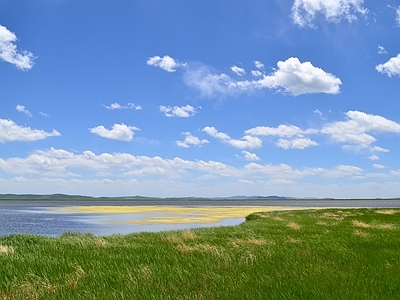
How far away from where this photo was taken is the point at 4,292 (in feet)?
29.3

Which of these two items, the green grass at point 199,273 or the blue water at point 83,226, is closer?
the green grass at point 199,273

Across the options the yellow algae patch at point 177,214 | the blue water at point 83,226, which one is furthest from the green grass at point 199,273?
the yellow algae patch at point 177,214

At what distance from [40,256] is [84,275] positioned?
4301 mm

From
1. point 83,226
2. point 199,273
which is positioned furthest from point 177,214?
point 199,273

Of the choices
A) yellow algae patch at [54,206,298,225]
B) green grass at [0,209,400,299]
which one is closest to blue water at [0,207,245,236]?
yellow algae patch at [54,206,298,225]

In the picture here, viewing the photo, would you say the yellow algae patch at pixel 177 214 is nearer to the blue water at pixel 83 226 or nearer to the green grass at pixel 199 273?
the blue water at pixel 83 226

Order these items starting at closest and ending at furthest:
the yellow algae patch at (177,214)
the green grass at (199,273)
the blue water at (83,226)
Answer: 1. the green grass at (199,273)
2. the blue water at (83,226)
3. the yellow algae patch at (177,214)

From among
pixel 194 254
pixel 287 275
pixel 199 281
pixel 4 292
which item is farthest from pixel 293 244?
pixel 4 292

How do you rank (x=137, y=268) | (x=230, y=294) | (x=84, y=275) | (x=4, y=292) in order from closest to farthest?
(x=230, y=294), (x=4, y=292), (x=84, y=275), (x=137, y=268)

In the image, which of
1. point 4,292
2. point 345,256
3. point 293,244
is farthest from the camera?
point 293,244

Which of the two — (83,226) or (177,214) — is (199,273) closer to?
(83,226)

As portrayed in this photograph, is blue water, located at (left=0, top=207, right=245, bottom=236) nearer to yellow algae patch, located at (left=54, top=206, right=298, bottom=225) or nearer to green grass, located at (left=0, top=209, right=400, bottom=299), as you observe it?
yellow algae patch, located at (left=54, top=206, right=298, bottom=225)

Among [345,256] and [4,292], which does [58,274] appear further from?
[345,256]

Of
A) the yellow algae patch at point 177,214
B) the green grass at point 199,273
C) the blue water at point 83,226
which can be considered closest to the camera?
the green grass at point 199,273
